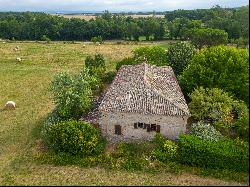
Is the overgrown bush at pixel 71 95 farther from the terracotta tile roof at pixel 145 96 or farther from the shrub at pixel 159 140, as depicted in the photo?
the shrub at pixel 159 140

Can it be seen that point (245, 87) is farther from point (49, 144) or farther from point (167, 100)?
point (49, 144)

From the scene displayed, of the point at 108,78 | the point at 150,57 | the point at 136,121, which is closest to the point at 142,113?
the point at 136,121

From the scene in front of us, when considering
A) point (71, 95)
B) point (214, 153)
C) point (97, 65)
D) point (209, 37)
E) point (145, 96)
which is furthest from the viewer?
point (209, 37)

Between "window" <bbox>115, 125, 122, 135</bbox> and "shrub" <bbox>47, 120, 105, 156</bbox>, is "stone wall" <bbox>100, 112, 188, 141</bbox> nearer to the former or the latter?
"window" <bbox>115, 125, 122, 135</bbox>

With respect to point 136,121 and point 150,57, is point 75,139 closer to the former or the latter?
point 136,121

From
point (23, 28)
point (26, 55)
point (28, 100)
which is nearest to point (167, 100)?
point (28, 100)

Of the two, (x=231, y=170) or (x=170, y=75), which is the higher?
(x=170, y=75)

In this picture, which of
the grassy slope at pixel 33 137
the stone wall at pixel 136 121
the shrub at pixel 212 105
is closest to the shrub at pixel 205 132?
the stone wall at pixel 136 121
